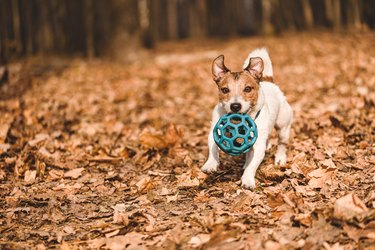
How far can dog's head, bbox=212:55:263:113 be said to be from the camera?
397 cm

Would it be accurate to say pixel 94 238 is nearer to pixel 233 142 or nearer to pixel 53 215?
pixel 53 215

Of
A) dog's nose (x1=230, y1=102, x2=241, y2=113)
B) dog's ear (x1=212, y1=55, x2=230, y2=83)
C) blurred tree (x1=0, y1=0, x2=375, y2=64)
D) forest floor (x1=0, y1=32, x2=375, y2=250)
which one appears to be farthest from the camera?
blurred tree (x1=0, y1=0, x2=375, y2=64)

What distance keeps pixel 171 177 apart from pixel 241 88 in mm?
1185

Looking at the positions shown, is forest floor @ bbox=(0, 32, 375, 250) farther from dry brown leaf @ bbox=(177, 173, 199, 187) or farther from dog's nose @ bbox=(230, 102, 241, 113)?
dog's nose @ bbox=(230, 102, 241, 113)

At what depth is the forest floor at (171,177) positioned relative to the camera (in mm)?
3209

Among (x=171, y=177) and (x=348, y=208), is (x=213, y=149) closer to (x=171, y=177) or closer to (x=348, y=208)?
(x=171, y=177)

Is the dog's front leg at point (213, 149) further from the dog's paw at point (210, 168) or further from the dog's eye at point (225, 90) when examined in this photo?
the dog's eye at point (225, 90)

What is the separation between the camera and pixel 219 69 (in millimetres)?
4363

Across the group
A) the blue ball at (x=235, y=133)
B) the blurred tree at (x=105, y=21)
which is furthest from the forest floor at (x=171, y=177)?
the blurred tree at (x=105, y=21)

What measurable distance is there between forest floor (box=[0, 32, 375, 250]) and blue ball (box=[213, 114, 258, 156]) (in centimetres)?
39

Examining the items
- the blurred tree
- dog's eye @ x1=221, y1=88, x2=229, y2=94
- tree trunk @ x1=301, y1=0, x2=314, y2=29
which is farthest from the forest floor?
tree trunk @ x1=301, y1=0, x2=314, y2=29

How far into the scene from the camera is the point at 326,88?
864 centimetres

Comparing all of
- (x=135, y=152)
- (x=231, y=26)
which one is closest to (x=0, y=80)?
(x=135, y=152)

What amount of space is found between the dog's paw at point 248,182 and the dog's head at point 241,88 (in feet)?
1.97
